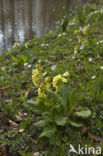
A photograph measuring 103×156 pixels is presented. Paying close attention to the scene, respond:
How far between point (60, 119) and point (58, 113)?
7 cm

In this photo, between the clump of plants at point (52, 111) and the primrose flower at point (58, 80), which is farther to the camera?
the primrose flower at point (58, 80)

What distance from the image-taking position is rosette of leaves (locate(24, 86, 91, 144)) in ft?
5.56

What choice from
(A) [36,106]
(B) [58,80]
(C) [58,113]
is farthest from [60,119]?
(B) [58,80]

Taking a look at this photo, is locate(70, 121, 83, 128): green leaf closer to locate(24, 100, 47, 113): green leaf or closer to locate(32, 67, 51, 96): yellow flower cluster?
locate(24, 100, 47, 113): green leaf

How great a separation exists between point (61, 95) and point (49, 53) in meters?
2.01

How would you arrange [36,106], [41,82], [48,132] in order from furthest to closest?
[41,82], [36,106], [48,132]

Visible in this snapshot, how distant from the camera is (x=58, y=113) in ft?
5.81

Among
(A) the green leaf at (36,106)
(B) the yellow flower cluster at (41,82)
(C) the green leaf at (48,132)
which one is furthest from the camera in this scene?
(B) the yellow flower cluster at (41,82)

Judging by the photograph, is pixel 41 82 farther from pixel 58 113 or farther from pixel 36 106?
pixel 58 113

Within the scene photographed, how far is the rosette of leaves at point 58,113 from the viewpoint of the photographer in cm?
170

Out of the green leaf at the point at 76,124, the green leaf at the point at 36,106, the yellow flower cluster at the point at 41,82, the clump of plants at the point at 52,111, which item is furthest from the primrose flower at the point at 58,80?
the green leaf at the point at 76,124

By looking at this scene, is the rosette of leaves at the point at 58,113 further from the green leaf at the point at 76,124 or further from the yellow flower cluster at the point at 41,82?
the yellow flower cluster at the point at 41,82

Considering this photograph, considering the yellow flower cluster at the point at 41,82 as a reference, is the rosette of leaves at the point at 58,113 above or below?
below

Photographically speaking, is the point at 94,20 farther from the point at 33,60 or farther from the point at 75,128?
the point at 75,128
